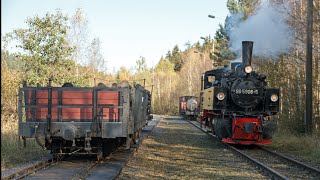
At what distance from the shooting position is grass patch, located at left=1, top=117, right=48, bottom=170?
A: 10.9 m

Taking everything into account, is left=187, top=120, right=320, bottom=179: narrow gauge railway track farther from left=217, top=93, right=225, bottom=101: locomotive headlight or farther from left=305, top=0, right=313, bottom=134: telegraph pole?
left=305, top=0, right=313, bottom=134: telegraph pole

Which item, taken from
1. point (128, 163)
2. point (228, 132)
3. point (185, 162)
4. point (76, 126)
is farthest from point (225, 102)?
point (76, 126)

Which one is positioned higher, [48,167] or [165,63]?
[165,63]

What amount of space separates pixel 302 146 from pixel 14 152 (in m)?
9.91

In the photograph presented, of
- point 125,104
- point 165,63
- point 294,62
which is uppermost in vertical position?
point 165,63

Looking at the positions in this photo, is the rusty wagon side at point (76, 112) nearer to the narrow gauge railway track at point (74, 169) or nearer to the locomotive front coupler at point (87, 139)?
the locomotive front coupler at point (87, 139)

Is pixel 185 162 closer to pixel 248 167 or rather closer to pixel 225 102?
pixel 248 167

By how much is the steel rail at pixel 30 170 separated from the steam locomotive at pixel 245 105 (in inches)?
279

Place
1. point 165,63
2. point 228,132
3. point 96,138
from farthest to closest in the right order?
point 165,63, point 228,132, point 96,138

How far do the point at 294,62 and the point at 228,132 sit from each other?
24.2ft

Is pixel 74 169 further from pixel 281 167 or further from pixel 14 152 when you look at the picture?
pixel 281 167

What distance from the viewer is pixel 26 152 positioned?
12.7m

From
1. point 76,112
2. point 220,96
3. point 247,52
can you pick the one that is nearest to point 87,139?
point 76,112

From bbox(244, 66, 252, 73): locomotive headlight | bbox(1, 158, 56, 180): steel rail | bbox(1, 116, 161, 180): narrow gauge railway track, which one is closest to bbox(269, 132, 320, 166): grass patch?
bbox(244, 66, 252, 73): locomotive headlight
